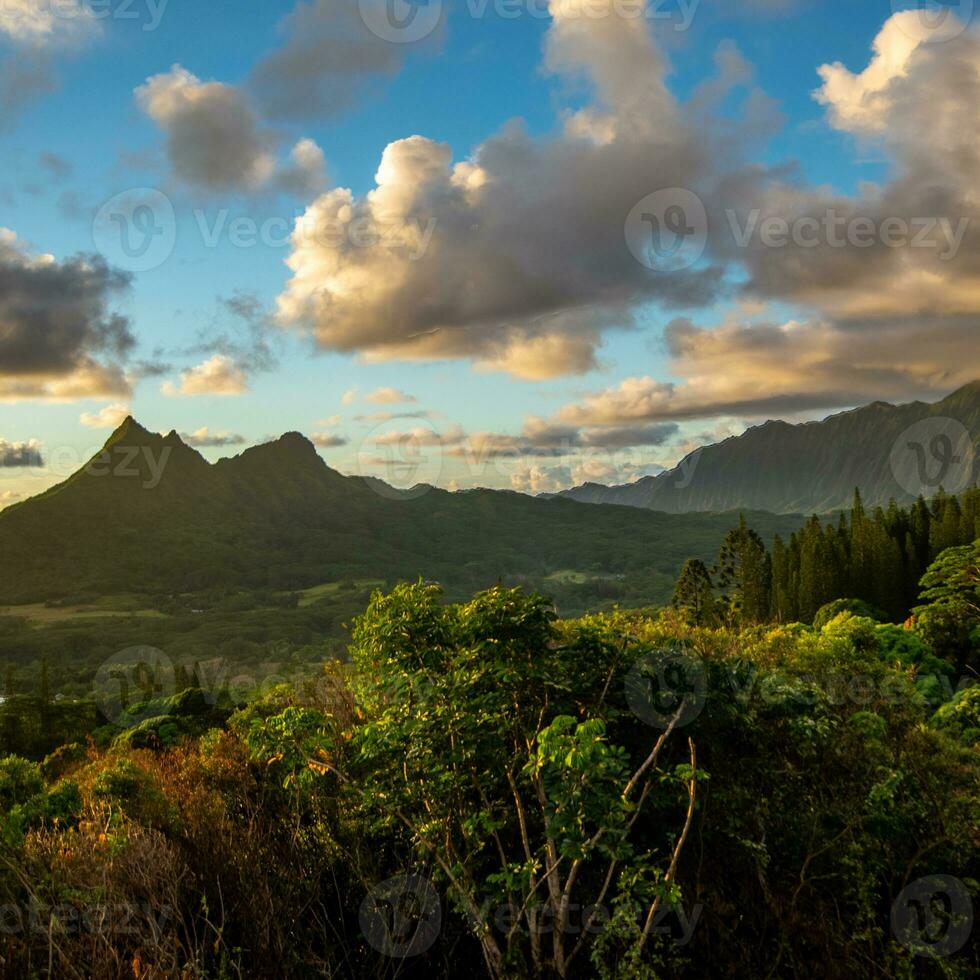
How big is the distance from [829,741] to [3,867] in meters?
10.6

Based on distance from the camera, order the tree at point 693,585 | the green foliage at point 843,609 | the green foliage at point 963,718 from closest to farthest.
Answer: the green foliage at point 963,718 → the green foliage at point 843,609 → the tree at point 693,585

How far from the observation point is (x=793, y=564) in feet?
243

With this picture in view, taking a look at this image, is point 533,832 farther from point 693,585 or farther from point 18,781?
point 693,585

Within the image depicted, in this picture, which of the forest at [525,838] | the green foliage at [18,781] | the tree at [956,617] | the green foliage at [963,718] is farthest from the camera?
the tree at [956,617]

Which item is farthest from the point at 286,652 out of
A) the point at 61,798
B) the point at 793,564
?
the point at 61,798

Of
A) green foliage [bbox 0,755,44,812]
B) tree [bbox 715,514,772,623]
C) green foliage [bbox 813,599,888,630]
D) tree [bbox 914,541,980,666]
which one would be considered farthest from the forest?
tree [bbox 715,514,772,623]

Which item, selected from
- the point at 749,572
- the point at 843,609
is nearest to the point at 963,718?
the point at 843,609

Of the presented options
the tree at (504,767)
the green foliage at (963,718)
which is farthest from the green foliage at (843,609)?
the tree at (504,767)

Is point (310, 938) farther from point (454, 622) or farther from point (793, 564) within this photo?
point (793, 564)

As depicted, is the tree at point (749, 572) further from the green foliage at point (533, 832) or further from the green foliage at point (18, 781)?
the green foliage at point (533, 832)

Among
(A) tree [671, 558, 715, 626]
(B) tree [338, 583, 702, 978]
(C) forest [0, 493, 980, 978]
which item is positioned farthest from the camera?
(A) tree [671, 558, 715, 626]

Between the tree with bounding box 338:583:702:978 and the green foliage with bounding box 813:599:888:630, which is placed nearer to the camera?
the tree with bounding box 338:583:702:978

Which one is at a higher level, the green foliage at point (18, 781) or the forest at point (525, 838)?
the forest at point (525, 838)

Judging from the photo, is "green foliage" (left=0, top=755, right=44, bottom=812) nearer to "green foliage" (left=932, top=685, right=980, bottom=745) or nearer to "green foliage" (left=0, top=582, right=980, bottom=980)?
"green foliage" (left=0, top=582, right=980, bottom=980)
